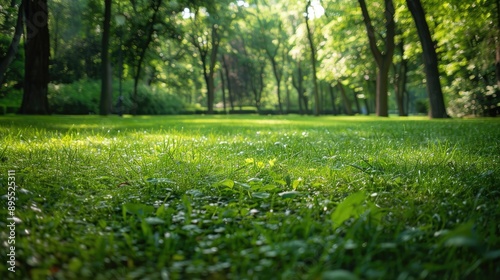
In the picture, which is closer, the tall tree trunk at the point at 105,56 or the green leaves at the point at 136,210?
the green leaves at the point at 136,210

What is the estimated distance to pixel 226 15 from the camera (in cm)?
3153

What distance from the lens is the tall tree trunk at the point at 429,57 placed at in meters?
14.8

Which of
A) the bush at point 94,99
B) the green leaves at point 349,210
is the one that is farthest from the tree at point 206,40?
the green leaves at point 349,210

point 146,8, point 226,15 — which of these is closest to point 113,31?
point 146,8

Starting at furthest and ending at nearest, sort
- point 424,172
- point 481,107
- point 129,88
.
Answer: point 129,88
point 481,107
point 424,172

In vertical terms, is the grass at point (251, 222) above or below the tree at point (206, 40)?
below

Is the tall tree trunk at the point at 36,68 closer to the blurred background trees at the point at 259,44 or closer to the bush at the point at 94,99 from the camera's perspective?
the blurred background trees at the point at 259,44

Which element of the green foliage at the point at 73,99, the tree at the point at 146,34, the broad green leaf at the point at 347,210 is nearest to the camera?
the broad green leaf at the point at 347,210

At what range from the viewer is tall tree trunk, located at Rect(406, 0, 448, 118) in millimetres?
14750

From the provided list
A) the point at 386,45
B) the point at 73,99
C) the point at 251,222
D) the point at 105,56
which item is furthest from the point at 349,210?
the point at 73,99

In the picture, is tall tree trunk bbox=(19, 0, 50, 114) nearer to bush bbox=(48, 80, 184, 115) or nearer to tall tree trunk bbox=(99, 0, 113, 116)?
tall tree trunk bbox=(99, 0, 113, 116)

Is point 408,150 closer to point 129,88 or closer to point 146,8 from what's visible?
point 146,8

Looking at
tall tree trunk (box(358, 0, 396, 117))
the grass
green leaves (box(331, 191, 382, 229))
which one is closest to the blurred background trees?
tall tree trunk (box(358, 0, 396, 117))

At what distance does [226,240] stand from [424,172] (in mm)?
2555
